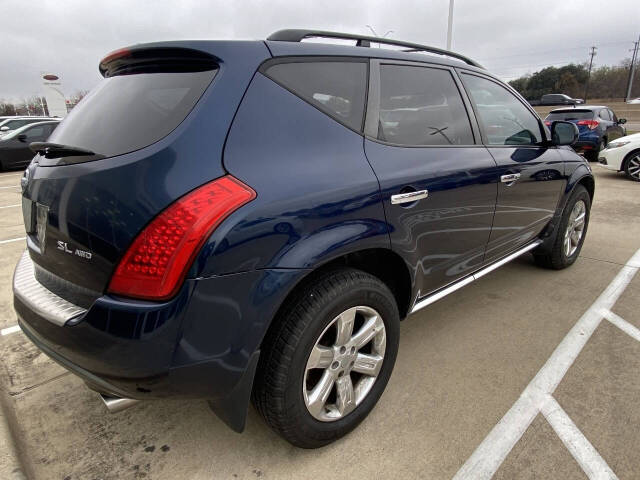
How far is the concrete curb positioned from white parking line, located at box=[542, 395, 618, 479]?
7.91ft

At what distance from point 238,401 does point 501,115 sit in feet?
8.68

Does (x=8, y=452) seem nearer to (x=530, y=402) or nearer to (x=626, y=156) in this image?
(x=530, y=402)

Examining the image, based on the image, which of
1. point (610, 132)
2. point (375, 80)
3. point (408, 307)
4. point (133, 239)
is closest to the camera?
point (133, 239)

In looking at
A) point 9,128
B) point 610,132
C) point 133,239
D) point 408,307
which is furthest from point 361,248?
point 9,128

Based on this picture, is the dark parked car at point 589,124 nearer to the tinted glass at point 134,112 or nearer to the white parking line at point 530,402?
the white parking line at point 530,402

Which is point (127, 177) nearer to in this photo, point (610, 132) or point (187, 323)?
point (187, 323)

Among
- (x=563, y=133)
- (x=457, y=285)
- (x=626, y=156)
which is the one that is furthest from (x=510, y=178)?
(x=626, y=156)

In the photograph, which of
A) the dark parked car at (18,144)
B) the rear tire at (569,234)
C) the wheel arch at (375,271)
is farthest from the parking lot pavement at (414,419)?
the dark parked car at (18,144)

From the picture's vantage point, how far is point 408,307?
7.28 ft

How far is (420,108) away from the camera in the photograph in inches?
90.8

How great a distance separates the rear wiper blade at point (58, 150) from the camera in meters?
1.57

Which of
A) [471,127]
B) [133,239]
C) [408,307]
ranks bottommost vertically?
[408,307]

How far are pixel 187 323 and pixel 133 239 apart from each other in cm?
33

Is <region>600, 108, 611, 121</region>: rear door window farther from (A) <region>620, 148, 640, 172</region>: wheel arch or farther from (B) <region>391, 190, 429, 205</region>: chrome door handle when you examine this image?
(B) <region>391, 190, 429, 205</region>: chrome door handle
